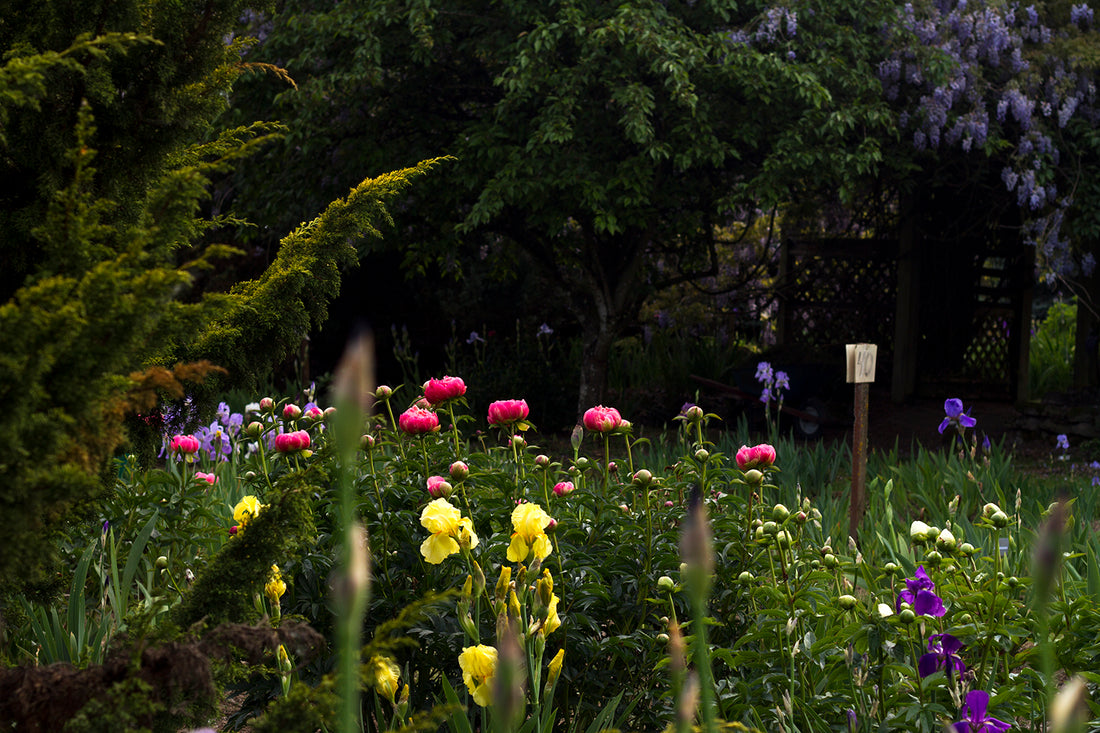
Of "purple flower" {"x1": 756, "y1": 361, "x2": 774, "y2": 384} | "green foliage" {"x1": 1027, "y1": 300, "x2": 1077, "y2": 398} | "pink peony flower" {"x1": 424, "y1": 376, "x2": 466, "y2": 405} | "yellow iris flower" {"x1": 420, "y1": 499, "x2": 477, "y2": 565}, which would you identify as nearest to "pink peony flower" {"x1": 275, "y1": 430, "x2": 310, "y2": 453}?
"pink peony flower" {"x1": 424, "y1": 376, "x2": 466, "y2": 405}

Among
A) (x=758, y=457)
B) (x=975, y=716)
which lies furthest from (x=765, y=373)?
(x=975, y=716)

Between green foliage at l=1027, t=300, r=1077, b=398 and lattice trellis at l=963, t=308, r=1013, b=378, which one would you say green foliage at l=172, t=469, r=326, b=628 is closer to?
green foliage at l=1027, t=300, r=1077, b=398

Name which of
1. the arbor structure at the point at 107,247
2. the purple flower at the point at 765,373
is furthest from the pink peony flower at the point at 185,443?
the purple flower at the point at 765,373

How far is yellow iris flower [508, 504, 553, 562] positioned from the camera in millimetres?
Answer: 1590

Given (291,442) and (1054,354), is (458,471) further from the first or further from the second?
(1054,354)

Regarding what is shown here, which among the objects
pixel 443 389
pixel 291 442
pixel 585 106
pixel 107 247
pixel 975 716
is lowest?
pixel 975 716

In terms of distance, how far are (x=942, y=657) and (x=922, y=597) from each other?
0.12 metres

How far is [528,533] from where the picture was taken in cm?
161

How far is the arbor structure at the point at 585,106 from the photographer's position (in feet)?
17.9

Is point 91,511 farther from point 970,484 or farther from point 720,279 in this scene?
point 720,279

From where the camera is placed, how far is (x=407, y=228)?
7371 millimetres

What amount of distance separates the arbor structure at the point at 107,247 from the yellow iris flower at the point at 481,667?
1.92 ft

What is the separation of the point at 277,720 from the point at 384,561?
0.78 meters

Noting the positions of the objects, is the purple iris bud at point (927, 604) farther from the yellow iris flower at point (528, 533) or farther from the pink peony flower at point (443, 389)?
the pink peony flower at point (443, 389)
